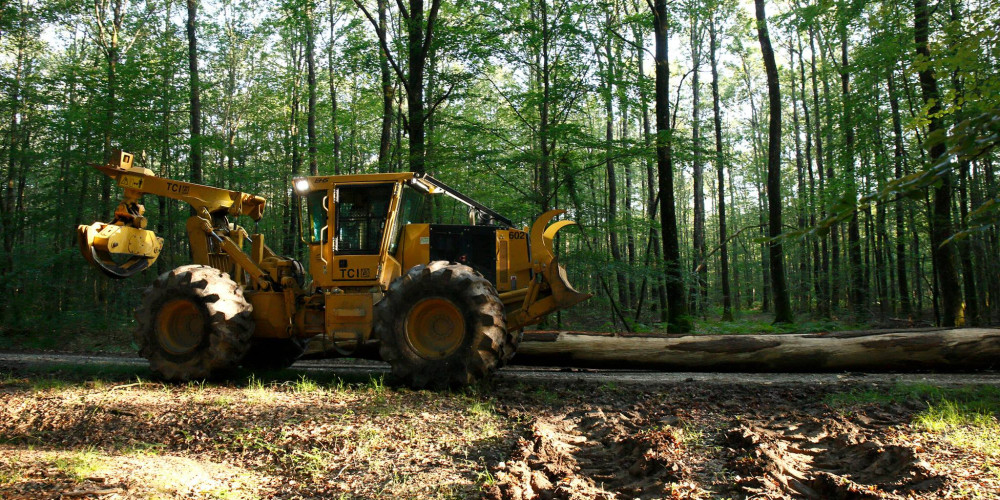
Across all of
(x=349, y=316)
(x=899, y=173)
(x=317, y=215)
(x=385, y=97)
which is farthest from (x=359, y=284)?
(x=899, y=173)

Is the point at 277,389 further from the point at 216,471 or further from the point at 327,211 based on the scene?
the point at 216,471

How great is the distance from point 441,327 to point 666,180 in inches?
283

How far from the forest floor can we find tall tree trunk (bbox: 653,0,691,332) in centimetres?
489

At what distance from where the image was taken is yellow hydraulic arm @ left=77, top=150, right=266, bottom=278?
748 centimetres

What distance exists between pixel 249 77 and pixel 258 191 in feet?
30.8

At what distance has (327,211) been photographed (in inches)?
293

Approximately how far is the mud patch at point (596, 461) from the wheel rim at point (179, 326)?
5.06 metres

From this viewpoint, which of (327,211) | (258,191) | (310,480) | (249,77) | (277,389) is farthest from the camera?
(249,77)

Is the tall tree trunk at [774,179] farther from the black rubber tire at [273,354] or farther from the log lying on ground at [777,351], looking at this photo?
the black rubber tire at [273,354]

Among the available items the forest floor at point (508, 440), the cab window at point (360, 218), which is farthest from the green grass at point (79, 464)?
the cab window at point (360, 218)

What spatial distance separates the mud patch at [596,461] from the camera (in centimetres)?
324

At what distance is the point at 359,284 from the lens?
7363mm

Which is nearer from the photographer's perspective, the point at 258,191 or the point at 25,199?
the point at 25,199

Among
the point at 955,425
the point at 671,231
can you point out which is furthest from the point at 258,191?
the point at 955,425
